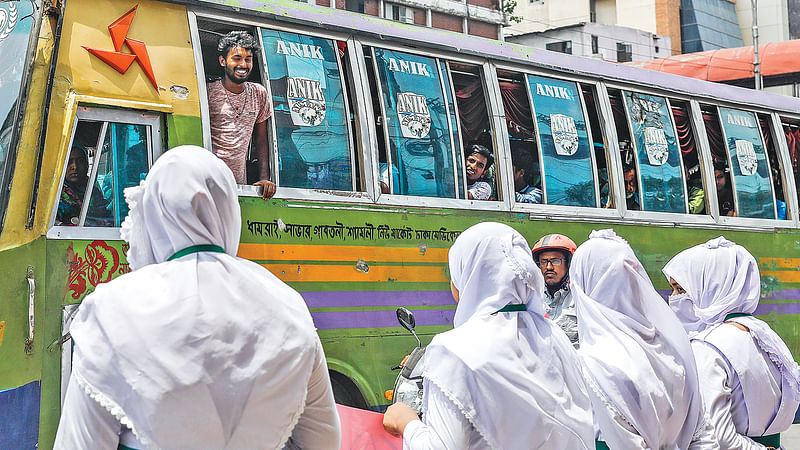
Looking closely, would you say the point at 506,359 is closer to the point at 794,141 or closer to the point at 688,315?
the point at 688,315

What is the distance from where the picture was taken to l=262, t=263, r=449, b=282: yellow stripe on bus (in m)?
6.41

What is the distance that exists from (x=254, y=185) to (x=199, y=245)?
11.8 ft

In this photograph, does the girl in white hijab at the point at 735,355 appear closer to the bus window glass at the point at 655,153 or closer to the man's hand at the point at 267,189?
the man's hand at the point at 267,189

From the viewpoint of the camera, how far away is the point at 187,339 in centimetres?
261

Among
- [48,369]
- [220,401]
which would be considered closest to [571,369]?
[220,401]

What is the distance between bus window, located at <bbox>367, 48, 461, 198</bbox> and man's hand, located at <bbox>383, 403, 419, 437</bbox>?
3.51 m

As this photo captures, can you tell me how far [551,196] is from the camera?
829 centimetres

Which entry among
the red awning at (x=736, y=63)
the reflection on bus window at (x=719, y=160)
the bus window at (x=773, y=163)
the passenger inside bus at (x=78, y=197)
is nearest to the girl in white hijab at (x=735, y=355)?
the passenger inside bus at (x=78, y=197)

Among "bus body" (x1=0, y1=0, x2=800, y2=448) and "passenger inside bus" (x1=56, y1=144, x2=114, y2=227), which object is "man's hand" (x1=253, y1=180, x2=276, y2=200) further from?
"passenger inside bus" (x1=56, y1=144, x2=114, y2=227)

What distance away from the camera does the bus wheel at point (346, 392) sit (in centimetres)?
678

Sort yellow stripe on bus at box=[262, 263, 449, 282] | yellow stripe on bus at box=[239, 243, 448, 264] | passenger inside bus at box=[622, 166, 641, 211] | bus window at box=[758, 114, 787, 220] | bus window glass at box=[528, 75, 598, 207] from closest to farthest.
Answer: yellow stripe on bus at box=[239, 243, 448, 264] < yellow stripe on bus at box=[262, 263, 449, 282] < bus window glass at box=[528, 75, 598, 207] < passenger inside bus at box=[622, 166, 641, 211] < bus window at box=[758, 114, 787, 220]

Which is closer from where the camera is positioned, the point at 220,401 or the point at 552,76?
the point at 220,401

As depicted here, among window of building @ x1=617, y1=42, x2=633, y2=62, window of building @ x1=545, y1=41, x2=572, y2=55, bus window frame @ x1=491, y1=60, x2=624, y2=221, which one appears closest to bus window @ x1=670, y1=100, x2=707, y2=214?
bus window frame @ x1=491, y1=60, x2=624, y2=221

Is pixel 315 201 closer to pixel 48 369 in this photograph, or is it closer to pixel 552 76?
pixel 48 369
